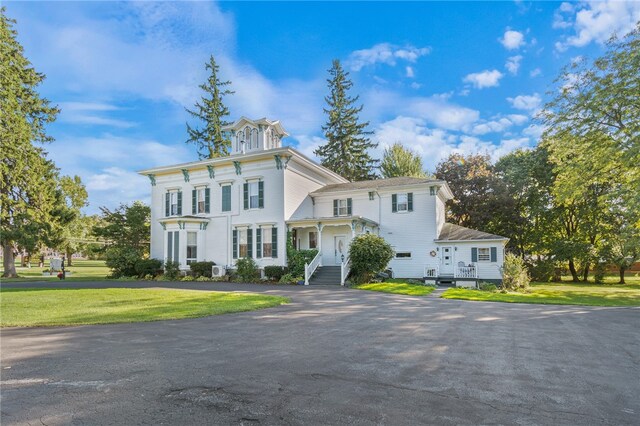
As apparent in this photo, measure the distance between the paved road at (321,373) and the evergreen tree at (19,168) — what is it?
26.2m

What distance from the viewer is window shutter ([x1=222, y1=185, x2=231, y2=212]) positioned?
26.3m

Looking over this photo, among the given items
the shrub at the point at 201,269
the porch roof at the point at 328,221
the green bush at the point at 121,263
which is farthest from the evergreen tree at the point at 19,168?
the porch roof at the point at 328,221

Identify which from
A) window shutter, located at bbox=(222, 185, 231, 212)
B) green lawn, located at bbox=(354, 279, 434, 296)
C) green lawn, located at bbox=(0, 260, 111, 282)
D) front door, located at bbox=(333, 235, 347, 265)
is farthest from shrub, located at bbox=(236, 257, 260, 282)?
green lawn, located at bbox=(0, 260, 111, 282)

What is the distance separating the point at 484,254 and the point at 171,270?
2161cm

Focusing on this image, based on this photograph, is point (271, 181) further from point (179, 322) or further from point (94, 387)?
point (94, 387)

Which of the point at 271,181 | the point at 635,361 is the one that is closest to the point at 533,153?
the point at 271,181

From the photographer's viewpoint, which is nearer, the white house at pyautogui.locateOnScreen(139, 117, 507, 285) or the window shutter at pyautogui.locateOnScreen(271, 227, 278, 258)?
→ the white house at pyautogui.locateOnScreen(139, 117, 507, 285)

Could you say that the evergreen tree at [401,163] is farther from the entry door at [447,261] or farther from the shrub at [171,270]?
the shrub at [171,270]

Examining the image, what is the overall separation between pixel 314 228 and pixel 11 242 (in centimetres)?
2481

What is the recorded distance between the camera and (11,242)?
28.5 m

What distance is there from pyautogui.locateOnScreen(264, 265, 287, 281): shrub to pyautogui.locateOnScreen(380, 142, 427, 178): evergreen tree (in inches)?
938

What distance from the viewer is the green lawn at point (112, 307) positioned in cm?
926

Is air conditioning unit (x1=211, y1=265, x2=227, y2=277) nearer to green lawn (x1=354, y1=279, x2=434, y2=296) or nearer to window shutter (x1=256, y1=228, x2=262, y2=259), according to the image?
window shutter (x1=256, y1=228, x2=262, y2=259)

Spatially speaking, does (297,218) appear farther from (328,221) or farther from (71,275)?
(71,275)
